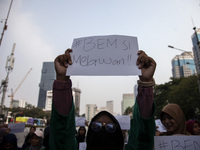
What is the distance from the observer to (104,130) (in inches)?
65.3

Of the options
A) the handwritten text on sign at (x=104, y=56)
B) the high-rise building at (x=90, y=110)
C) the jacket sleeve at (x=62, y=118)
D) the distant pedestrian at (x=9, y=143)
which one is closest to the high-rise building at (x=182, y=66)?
the high-rise building at (x=90, y=110)

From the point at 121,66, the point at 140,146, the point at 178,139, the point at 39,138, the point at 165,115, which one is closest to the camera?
the point at 140,146

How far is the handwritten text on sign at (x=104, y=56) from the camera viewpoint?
5.20 ft

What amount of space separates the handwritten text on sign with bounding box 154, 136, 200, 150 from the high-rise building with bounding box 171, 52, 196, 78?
98.5 metres

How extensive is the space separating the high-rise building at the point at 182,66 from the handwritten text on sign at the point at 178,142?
323ft

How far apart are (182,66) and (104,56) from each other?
341ft

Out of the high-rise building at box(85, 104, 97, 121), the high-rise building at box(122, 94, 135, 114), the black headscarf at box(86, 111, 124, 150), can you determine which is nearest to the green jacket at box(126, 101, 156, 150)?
the black headscarf at box(86, 111, 124, 150)

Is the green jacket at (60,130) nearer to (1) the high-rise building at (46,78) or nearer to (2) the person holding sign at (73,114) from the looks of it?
(2) the person holding sign at (73,114)

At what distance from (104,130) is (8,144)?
2686mm

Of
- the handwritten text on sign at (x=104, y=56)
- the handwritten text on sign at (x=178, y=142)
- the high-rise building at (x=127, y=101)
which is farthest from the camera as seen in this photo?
the high-rise building at (x=127, y=101)

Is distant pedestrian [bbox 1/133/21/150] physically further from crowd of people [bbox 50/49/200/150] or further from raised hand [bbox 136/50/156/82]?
raised hand [bbox 136/50/156/82]

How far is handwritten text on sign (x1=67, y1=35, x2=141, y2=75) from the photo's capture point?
62.4 inches

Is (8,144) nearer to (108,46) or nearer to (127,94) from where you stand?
(108,46)

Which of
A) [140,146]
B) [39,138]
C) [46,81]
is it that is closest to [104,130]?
[140,146]
